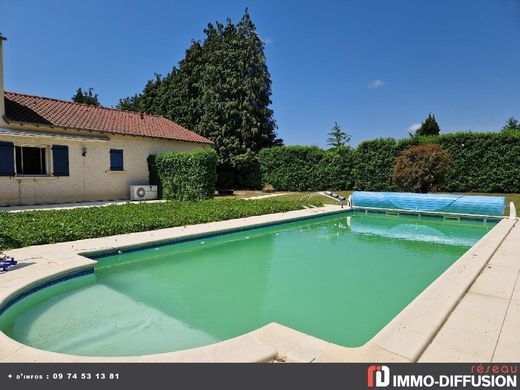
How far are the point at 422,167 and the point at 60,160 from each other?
18.9m

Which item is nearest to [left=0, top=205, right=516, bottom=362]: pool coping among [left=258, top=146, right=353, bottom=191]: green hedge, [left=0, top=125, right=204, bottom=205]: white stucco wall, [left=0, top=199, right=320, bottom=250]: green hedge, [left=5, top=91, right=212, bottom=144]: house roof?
[left=0, top=199, right=320, bottom=250]: green hedge

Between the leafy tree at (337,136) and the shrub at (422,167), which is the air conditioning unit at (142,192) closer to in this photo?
the shrub at (422,167)

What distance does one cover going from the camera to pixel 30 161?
15.8 metres

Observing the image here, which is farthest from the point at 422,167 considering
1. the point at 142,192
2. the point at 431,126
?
the point at 431,126

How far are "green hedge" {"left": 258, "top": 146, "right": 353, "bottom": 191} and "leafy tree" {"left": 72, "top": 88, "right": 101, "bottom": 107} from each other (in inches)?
1349

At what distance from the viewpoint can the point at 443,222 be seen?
13789 mm

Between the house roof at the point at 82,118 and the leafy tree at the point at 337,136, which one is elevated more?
the leafy tree at the point at 337,136

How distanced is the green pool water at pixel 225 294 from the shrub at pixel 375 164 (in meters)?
11.3

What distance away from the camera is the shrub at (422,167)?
56.5ft

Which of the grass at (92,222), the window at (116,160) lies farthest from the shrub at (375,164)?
the window at (116,160)

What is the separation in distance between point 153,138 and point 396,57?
15670 millimetres
